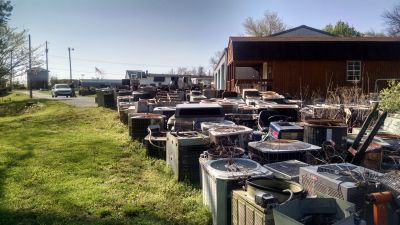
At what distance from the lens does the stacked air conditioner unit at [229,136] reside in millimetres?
5895

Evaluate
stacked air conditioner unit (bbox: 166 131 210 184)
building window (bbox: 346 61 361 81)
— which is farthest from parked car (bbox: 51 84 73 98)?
stacked air conditioner unit (bbox: 166 131 210 184)

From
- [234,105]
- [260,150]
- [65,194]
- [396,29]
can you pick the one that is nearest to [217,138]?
[260,150]

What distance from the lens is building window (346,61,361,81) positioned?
23.2m

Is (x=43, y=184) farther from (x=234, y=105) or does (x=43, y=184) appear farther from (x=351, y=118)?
(x=351, y=118)

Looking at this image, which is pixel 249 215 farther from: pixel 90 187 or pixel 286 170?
pixel 90 187

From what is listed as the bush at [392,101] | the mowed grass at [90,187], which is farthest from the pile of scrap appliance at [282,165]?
the bush at [392,101]

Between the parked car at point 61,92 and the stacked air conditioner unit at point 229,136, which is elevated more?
the parked car at point 61,92

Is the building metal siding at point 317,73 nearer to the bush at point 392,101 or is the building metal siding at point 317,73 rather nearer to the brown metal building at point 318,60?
the brown metal building at point 318,60

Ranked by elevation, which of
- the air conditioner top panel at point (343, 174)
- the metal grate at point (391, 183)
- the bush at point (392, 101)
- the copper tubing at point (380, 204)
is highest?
the bush at point (392, 101)

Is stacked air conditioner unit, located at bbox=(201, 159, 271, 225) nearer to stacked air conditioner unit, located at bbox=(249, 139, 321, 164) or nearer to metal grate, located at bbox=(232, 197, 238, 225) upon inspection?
metal grate, located at bbox=(232, 197, 238, 225)

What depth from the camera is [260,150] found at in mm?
5207

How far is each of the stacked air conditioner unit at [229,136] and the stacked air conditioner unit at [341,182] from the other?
85.6 inches

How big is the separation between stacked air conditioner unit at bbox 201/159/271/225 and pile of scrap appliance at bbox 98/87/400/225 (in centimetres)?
1

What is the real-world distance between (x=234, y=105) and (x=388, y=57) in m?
17.1
